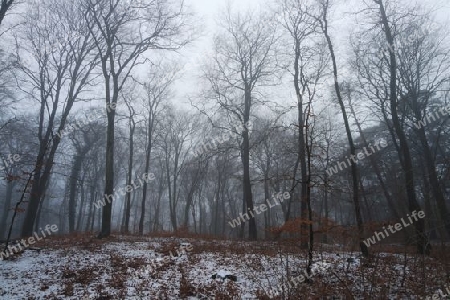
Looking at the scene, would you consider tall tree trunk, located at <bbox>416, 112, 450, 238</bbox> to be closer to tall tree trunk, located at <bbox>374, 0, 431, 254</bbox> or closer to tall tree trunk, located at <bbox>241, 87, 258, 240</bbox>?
tall tree trunk, located at <bbox>374, 0, 431, 254</bbox>

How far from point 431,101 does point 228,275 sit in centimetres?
1912

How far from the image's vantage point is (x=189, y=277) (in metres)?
7.61

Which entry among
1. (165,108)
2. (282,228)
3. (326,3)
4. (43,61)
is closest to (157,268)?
(282,228)

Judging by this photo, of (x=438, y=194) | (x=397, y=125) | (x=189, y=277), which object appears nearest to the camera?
(x=438, y=194)

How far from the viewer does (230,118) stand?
65.2ft

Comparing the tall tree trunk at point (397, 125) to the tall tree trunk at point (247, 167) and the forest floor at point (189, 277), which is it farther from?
the tall tree trunk at point (247, 167)

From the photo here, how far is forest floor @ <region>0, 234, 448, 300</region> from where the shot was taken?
19.9 ft

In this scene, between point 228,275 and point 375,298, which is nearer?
point 375,298

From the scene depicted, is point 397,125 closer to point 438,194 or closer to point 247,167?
point 438,194

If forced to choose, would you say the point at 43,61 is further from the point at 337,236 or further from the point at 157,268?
the point at 337,236

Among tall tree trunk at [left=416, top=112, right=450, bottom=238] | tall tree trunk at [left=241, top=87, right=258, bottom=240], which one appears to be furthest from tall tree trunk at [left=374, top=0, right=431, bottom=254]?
tall tree trunk at [left=241, top=87, right=258, bottom=240]

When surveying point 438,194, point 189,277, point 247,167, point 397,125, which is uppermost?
point 397,125

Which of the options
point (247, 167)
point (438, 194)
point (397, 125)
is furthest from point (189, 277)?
point (247, 167)

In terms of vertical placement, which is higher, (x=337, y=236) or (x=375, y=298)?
(x=337, y=236)
